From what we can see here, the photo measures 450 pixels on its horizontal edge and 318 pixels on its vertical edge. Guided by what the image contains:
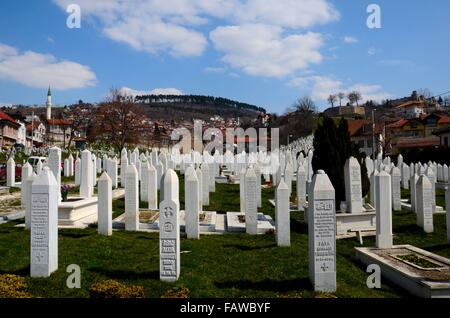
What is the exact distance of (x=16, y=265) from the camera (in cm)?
785

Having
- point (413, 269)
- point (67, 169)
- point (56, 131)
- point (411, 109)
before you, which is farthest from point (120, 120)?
point (411, 109)

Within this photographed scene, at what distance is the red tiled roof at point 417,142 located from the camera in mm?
54134

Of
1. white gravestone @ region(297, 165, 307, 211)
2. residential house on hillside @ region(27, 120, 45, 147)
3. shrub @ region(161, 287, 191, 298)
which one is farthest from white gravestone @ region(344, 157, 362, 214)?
residential house on hillside @ region(27, 120, 45, 147)

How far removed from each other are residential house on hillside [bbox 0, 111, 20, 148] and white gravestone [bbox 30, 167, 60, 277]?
62569 millimetres

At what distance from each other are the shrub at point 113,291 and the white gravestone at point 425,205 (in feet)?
35.0

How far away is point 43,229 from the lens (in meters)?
7.51

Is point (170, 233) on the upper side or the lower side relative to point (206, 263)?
upper

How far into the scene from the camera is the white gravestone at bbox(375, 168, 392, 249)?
33.3ft

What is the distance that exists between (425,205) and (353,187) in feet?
7.91

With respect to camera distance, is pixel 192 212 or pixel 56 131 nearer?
pixel 192 212

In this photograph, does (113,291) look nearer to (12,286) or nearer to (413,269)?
(12,286)

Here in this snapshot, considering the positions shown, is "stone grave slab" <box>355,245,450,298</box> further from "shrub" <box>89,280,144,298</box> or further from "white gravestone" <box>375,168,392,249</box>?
"shrub" <box>89,280,144,298</box>
